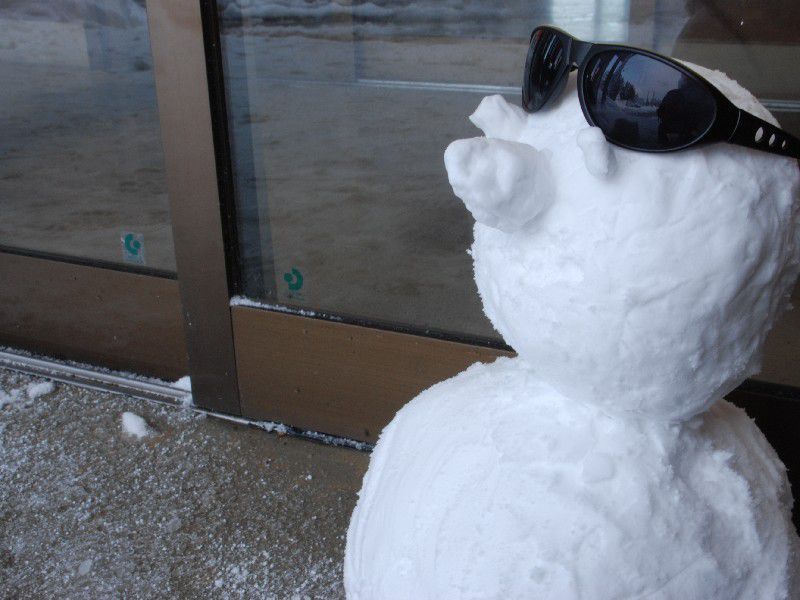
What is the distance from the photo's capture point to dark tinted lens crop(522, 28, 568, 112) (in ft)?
3.41

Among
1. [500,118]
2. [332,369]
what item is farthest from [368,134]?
[500,118]

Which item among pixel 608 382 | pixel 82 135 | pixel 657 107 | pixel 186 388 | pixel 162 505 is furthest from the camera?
pixel 82 135

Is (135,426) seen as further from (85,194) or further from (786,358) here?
(786,358)

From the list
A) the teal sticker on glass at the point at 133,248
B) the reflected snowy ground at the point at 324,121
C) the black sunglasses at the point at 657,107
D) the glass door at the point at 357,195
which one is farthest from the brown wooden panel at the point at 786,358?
the teal sticker on glass at the point at 133,248

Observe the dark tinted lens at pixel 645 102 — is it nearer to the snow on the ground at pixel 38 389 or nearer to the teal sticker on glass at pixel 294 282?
the teal sticker on glass at pixel 294 282

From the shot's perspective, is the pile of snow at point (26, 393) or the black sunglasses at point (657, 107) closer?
the black sunglasses at point (657, 107)

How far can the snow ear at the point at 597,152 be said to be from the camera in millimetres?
934

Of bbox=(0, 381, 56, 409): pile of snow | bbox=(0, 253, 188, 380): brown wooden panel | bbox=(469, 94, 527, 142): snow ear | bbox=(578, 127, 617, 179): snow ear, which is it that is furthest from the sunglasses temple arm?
bbox=(0, 381, 56, 409): pile of snow

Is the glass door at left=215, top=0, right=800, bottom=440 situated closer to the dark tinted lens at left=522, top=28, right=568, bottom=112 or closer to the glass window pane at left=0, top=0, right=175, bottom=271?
the glass window pane at left=0, top=0, right=175, bottom=271

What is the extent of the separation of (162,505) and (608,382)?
161 cm

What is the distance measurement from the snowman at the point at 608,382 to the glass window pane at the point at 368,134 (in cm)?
111

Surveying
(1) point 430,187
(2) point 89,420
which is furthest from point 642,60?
(2) point 89,420

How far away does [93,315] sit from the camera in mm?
2971

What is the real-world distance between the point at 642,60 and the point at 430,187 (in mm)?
1487
